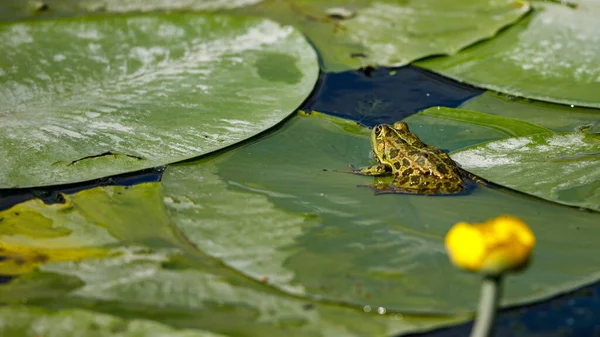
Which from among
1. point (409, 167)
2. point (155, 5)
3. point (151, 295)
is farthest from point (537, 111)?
point (155, 5)

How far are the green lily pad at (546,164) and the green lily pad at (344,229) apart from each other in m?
0.07

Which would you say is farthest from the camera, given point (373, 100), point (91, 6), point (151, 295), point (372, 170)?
point (91, 6)

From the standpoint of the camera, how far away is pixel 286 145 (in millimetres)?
3785

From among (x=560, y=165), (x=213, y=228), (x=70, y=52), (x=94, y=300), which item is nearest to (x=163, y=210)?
(x=213, y=228)

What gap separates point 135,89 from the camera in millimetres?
4055

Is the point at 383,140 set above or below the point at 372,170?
above

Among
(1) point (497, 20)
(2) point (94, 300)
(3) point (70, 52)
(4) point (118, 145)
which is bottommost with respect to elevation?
(2) point (94, 300)

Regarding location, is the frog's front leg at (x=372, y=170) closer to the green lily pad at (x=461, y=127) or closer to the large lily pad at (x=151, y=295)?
the green lily pad at (x=461, y=127)

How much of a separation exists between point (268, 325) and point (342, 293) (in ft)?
1.05

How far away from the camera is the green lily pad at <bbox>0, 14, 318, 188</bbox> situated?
3.51 meters

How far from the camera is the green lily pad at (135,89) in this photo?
351 cm

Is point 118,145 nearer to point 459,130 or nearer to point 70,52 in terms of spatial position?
point 70,52

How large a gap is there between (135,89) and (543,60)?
276 cm

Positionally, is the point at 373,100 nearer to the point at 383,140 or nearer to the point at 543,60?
the point at 383,140
